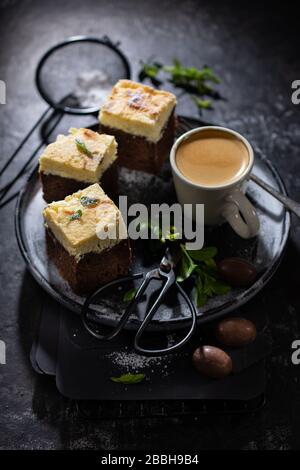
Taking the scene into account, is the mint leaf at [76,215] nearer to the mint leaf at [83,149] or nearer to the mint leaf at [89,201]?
the mint leaf at [89,201]

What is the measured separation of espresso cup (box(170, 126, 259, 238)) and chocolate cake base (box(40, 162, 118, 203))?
30 centimetres

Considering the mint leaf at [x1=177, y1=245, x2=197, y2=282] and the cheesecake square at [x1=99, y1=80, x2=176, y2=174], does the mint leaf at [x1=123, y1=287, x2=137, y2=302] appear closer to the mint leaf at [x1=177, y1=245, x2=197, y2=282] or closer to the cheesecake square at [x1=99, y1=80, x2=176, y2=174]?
the mint leaf at [x1=177, y1=245, x2=197, y2=282]

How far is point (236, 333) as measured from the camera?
261cm

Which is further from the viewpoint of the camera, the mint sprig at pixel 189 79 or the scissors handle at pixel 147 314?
the mint sprig at pixel 189 79

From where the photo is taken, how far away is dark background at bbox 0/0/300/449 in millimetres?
2543

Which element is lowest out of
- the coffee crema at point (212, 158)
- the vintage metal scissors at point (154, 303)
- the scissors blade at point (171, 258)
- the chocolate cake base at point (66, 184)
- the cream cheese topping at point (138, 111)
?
the vintage metal scissors at point (154, 303)

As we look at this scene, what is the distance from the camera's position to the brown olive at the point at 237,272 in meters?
2.71

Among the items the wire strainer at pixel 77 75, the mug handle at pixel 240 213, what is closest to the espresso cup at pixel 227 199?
the mug handle at pixel 240 213

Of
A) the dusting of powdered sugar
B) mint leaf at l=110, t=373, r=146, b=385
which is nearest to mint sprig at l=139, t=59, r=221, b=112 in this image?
the dusting of powdered sugar

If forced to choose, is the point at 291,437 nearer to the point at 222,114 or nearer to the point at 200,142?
the point at 200,142

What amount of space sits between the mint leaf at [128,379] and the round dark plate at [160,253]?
194 mm

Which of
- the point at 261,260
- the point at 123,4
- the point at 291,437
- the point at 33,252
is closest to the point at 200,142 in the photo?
the point at 261,260

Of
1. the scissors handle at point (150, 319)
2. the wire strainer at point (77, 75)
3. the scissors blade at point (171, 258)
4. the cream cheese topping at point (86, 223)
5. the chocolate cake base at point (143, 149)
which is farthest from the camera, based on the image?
the wire strainer at point (77, 75)
